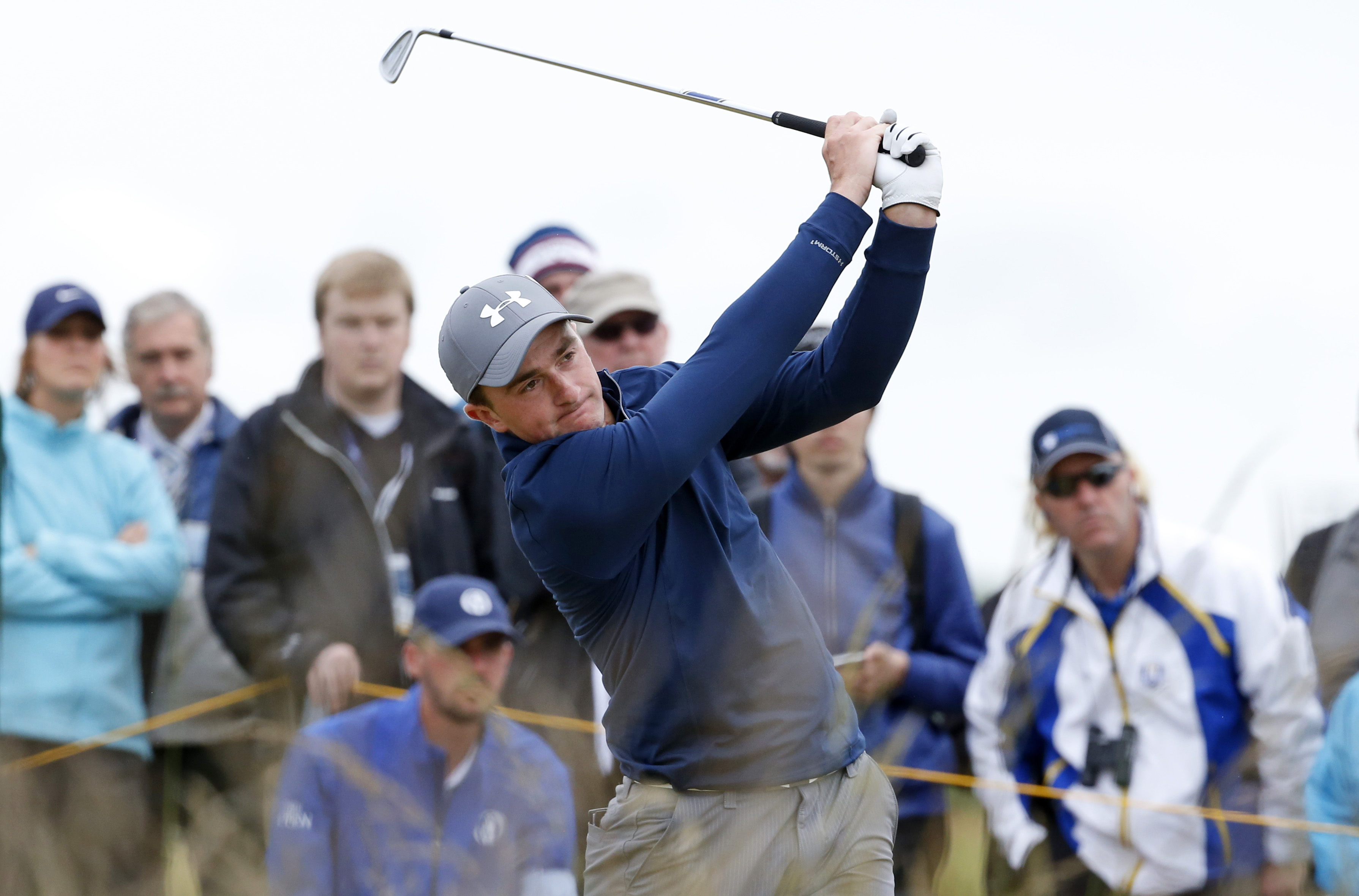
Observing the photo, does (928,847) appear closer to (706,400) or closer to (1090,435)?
(1090,435)

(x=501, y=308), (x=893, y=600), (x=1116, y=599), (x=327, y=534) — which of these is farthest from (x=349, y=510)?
(x=1116, y=599)

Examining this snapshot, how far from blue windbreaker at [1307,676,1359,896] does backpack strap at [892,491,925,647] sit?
1116 mm

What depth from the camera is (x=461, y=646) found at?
4.25 metres

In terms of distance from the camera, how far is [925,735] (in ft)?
14.0

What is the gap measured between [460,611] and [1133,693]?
1.90m

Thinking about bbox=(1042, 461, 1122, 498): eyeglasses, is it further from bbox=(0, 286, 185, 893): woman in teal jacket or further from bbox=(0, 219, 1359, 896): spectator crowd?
bbox=(0, 286, 185, 893): woman in teal jacket

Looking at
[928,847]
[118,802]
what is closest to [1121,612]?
[928,847]

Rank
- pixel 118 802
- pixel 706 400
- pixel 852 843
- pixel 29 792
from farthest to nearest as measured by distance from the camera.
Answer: pixel 118 802 → pixel 29 792 → pixel 852 843 → pixel 706 400

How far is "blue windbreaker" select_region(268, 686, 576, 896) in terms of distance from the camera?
3518 mm

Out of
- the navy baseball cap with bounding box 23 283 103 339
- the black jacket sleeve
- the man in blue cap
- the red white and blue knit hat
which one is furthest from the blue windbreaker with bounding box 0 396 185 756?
the red white and blue knit hat

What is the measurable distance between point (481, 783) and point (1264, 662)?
2.11m

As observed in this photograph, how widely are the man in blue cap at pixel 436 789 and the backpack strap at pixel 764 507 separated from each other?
2.65 ft

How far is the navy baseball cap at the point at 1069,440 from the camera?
4.20 metres

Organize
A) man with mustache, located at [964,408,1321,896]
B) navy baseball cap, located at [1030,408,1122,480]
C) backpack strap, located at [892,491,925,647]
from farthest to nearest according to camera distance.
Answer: backpack strap, located at [892,491,925,647]
navy baseball cap, located at [1030,408,1122,480]
man with mustache, located at [964,408,1321,896]
